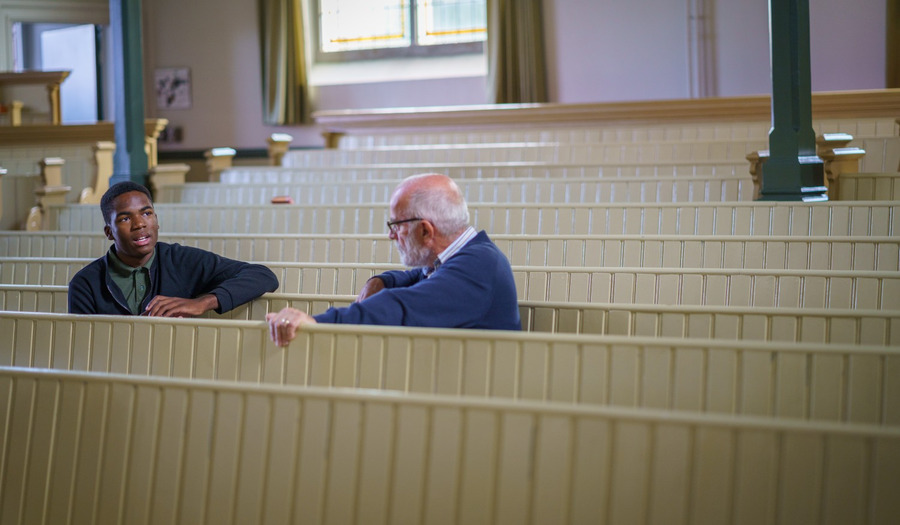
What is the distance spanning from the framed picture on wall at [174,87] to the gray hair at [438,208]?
8.56 m

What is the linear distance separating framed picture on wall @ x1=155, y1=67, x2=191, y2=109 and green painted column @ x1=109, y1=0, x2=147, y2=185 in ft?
14.6

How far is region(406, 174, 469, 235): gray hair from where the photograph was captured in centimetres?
243

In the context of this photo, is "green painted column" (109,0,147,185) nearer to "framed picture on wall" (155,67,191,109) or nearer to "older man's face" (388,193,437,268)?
"older man's face" (388,193,437,268)

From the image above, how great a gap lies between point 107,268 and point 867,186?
380 centimetres

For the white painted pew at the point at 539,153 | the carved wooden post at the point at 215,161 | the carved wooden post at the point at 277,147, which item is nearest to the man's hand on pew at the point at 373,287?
the white painted pew at the point at 539,153

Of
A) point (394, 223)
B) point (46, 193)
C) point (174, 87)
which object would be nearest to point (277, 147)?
point (46, 193)

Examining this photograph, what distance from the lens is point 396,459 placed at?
1582 millimetres

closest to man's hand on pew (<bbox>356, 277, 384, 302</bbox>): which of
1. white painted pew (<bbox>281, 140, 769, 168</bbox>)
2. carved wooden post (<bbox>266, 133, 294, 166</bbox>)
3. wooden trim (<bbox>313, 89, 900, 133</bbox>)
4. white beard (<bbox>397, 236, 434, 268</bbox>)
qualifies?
white beard (<bbox>397, 236, 434, 268</bbox>)

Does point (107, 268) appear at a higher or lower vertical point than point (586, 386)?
higher

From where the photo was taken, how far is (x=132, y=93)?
5965mm

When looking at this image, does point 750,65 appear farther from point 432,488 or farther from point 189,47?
point 432,488

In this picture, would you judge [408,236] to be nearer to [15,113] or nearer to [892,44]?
[892,44]

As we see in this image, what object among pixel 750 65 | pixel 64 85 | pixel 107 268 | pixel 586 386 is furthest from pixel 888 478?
pixel 64 85

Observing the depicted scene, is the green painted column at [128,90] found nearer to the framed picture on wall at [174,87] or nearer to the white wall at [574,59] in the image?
the white wall at [574,59]
